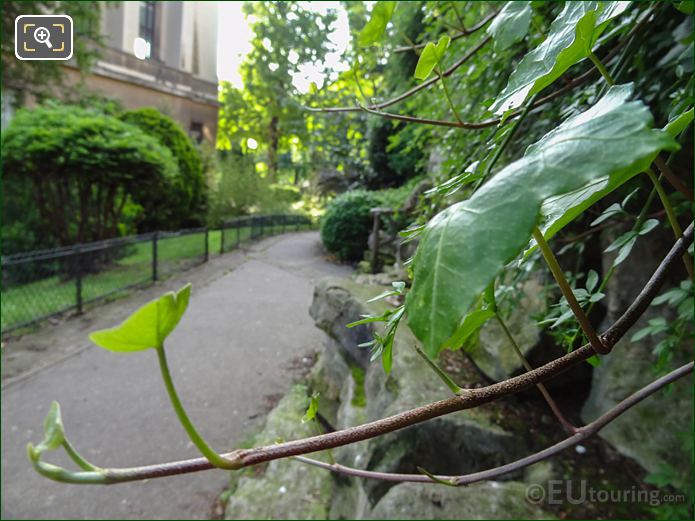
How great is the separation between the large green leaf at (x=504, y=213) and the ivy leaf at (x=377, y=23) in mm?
623

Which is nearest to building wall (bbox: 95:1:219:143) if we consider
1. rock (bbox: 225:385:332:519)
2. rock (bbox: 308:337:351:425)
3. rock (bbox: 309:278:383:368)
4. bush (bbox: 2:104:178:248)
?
bush (bbox: 2:104:178:248)

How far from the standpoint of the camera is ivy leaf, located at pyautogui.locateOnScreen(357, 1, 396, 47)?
0.71 metres

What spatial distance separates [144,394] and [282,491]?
1.83 m

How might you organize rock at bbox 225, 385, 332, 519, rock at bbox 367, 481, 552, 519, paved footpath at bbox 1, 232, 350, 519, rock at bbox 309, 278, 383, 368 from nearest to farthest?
rock at bbox 367, 481, 552, 519 → rock at bbox 225, 385, 332, 519 → paved footpath at bbox 1, 232, 350, 519 → rock at bbox 309, 278, 383, 368

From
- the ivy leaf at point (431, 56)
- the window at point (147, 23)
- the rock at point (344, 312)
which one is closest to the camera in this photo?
the ivy leaf at point (431, 56)

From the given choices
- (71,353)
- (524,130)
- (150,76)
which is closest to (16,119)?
(71,353)

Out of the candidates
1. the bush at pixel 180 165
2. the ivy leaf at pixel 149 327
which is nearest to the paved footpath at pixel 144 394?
the ivy leaf at pixel 149 327

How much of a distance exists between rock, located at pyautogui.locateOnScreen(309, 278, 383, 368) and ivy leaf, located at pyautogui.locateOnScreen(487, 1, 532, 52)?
7.27 ft

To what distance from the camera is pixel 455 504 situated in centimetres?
163

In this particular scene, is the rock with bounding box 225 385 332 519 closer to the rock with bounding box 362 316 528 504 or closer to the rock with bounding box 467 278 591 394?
the rock with bounding box 362 316 528 504

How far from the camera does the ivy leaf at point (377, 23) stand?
706 millimetres

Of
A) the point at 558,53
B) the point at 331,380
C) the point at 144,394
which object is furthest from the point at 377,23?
the point at 144,394

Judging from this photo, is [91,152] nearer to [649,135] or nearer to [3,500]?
[3,500]

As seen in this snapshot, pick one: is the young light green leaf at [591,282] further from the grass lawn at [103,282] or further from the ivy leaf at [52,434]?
the grass lawn at [103,282]
